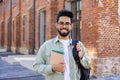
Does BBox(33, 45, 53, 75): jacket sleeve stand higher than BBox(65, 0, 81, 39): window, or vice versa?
BBox(65, 0, 81, 39): window

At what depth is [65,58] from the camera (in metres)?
2.81

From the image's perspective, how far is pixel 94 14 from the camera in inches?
402

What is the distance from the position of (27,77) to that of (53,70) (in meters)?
8.21

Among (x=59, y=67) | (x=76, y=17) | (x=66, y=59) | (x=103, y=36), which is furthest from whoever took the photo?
(x=76, y=17)

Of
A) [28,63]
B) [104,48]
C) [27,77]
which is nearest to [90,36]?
[104,48]

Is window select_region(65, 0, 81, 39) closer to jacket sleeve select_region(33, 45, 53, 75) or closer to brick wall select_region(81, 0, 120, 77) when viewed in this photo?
brick wall select_region(81, 0, 120, 77)

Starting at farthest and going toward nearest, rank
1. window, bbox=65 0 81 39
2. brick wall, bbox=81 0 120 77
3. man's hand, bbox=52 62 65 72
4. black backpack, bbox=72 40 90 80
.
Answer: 1. window, bbox=65 0 81 39
2. brick wall, bbox=81 0 120 77
3. black backpack, bbox=72 40 90 80
4. man's hand, bbox=52 62 65 72

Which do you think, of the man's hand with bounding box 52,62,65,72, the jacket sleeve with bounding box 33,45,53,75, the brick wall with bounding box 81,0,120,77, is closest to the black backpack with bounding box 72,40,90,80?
the man's hand with bounding box 52,62,65,72

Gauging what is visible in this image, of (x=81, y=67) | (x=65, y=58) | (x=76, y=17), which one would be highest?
(x=76, y=17)

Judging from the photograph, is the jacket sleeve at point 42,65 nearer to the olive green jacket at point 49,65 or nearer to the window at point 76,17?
the olive green jacket at point 49,65

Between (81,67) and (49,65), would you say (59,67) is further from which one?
(81,67)

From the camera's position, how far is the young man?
2770 mm

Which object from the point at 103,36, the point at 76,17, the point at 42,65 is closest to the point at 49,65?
the point at 42,65

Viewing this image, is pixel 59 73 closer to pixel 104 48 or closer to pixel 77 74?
pixel 77 74
